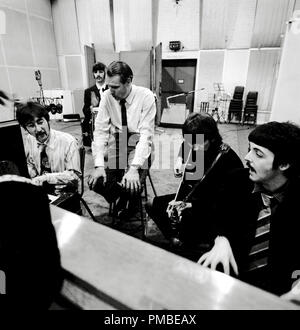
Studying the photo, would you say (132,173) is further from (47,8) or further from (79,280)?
(47,8)

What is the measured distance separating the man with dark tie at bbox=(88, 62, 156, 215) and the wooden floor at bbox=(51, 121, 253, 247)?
504mm

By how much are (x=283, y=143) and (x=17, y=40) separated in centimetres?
1011

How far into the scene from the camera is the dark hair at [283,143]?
113cm

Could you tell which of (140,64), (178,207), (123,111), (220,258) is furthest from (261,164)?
(140,64)

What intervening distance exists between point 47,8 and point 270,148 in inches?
449

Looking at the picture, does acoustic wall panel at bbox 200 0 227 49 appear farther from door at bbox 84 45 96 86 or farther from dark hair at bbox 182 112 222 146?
dark hair at bbox 182 112 222 146

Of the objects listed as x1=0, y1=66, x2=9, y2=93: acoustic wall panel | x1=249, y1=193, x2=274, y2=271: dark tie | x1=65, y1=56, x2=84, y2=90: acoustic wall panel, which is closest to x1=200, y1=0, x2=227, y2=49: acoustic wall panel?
x1=65, y1=56, x2=84, y2=90: acoustic wall panel

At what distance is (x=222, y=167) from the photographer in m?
1.73

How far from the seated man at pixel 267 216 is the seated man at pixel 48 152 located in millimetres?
1389

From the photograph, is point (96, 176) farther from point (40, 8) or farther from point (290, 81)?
point (40, 8)

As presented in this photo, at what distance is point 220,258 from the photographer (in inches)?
42.4

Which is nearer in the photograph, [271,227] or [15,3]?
[271,227]

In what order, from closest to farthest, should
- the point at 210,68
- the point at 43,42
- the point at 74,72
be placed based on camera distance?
1. the point at 210,68
2. the point at 43,42
3. the point at 74,72

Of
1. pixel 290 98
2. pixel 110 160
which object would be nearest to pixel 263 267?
pixel 110 160
